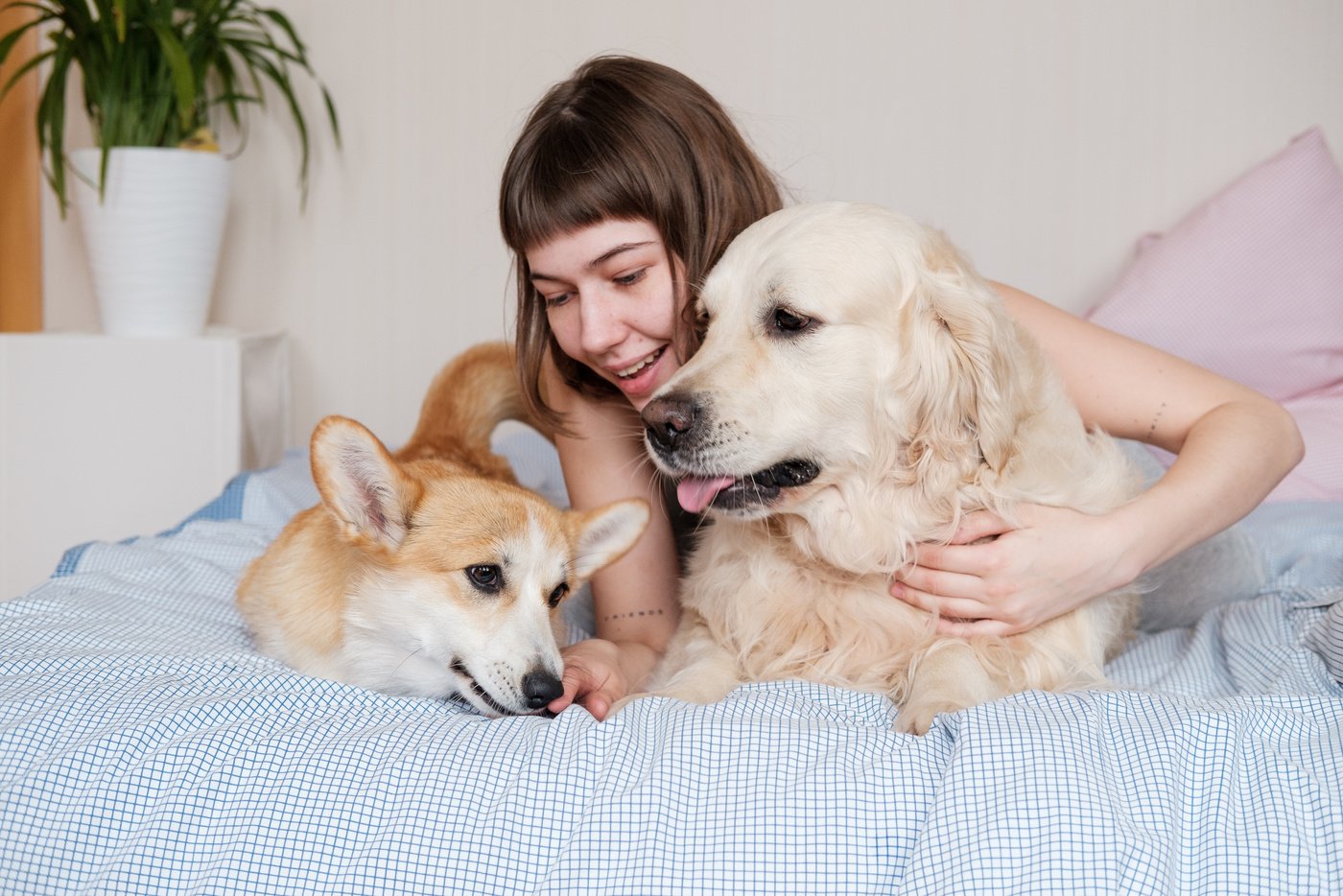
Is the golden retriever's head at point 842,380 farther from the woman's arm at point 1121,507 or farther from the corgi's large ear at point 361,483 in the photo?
the corgi's large ear at point 361,483

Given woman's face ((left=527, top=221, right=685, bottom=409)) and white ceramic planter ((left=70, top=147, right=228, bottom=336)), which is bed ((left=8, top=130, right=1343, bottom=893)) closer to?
woman's face ((left=527, top=221, right=685, bottom=409))

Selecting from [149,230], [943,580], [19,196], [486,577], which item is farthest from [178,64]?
[943,580]

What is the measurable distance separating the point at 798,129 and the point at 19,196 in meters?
2.56

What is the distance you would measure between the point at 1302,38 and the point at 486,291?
2697 millimetres

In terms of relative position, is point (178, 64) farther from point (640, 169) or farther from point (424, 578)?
point (424, 578)

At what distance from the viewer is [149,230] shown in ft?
10.1

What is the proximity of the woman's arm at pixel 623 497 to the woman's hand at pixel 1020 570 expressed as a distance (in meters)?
0.57

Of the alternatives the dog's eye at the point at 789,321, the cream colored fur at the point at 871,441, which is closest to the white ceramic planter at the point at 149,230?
the cream colored fur at the point at 871,441

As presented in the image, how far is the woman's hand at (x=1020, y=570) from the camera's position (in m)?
1.49

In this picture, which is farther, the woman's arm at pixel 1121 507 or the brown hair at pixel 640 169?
the brown hair at pixel 640 169

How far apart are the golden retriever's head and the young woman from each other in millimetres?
142

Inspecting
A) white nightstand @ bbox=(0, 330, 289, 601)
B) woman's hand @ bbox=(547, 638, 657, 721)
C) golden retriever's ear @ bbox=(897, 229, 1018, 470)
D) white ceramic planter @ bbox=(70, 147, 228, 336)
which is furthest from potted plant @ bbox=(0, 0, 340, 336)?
golden retriever's ear @ bbox=(897, 229, 1018, 470)

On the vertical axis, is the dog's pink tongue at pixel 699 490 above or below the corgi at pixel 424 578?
above

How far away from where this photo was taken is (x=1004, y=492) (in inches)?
59.3
